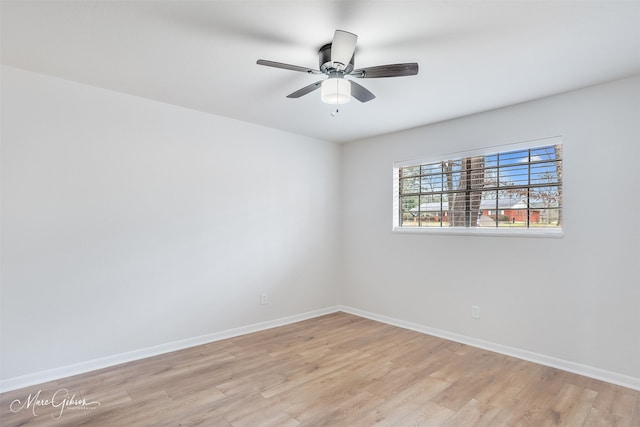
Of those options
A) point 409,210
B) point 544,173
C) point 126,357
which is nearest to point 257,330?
point 126,357

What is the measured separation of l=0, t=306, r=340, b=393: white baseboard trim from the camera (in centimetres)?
255

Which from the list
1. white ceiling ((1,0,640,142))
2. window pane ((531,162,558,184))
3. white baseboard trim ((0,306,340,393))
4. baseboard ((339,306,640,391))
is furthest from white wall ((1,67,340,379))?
window pane ((531,162,558,184))

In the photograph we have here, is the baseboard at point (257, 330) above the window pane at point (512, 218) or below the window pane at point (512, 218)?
below

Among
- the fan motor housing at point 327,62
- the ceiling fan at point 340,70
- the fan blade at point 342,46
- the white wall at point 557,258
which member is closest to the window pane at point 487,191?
the white wall at point 557,258

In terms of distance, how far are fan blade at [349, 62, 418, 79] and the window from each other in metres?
1.86

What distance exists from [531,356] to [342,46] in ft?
10.3

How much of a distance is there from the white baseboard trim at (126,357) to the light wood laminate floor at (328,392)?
0.26ft

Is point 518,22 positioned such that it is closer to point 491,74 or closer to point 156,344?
point 491,74

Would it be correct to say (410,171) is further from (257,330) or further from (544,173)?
(257,330)

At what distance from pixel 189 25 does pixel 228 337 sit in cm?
301

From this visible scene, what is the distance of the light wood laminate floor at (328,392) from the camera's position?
2.18m

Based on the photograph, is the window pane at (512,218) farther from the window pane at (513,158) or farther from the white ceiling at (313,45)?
the white ceiling at (313,45)

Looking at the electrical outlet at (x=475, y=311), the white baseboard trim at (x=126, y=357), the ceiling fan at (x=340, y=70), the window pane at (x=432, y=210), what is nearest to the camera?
the ceiling fan at (x=340, y=70)

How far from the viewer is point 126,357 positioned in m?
3.03
